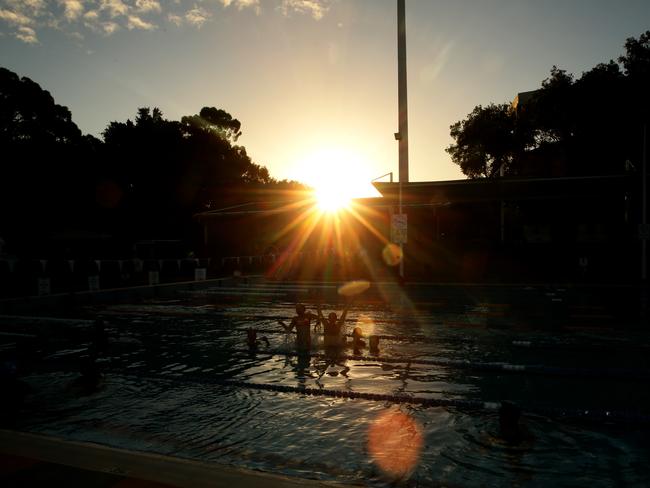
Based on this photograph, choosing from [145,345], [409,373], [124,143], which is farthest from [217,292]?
[124,143]

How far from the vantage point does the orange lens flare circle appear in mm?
4875

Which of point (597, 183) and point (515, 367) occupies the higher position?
point (597, 183)

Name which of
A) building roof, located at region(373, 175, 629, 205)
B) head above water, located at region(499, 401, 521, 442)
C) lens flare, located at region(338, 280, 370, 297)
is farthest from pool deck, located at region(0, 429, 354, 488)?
building roof, located at region(373, 175, 629, 205)

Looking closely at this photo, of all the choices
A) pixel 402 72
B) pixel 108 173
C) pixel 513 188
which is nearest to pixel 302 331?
pixel 402 72

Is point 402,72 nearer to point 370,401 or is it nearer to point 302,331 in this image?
point 302,331

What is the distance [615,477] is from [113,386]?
21.7 ft

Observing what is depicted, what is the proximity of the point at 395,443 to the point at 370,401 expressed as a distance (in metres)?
1.63

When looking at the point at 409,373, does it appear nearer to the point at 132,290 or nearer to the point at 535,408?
the point at 535,408

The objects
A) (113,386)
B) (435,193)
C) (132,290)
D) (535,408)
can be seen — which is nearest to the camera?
(535,408)

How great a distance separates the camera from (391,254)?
31562 millimetres

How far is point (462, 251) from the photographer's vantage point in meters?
28.8

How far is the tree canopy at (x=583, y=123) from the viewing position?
3638 centimetres

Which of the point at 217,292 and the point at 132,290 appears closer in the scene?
the point at 132,290

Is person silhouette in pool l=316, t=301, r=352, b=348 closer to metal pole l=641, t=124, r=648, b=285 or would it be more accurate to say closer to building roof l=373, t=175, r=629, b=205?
metal pole l=641, t=124, r=648, b=285
